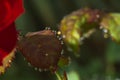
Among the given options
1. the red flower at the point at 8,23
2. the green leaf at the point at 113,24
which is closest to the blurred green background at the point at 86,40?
the green leaf at the point at 113,24

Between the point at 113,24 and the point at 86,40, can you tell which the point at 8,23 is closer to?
the point at 113,24

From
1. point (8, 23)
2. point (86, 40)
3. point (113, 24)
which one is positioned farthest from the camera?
point (86, 40)

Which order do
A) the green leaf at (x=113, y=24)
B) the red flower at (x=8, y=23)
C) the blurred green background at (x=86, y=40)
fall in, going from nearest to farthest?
the red flower at (x=8, y=23) → the green leaf at (x=113, y=24) → the blurred green background at (x=86, y=40)

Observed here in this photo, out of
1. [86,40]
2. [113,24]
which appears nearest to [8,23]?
[113,24]

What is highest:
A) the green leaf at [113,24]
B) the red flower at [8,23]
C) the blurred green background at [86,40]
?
the red flower at [8,23]

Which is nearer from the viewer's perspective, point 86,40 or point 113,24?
point 113,24

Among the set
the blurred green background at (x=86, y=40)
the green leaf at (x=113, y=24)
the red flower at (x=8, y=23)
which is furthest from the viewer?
the blurred green background at (x=86, y=40)

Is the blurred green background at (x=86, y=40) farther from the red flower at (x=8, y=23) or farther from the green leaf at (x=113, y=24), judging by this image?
the red flower at (x=8, y=23)

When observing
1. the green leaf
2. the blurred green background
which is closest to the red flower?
the green leaf

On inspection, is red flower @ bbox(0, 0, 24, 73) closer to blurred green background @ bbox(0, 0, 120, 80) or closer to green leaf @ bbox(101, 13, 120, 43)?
green leaf @ bbox(101, 13, 120, 43)
